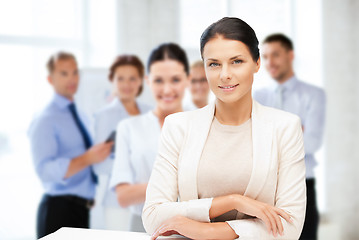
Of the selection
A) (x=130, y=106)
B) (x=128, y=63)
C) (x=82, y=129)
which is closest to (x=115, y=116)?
(x=130, y=106)

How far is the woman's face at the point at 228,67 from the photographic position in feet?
4.52

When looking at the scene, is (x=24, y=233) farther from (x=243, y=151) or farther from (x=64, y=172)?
(x=243, y=151)

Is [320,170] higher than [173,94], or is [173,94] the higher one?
[173,94]

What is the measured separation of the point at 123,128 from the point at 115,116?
75cm

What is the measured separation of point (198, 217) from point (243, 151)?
0.26 metres

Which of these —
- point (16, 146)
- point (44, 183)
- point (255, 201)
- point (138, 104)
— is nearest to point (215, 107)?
point (255, 201)

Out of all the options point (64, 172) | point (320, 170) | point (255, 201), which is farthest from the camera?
point (320, 170)

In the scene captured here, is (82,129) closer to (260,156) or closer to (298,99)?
(298,99)

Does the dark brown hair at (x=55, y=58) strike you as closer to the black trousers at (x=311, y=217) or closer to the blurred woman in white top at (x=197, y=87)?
the blurred woman in white top at (x=197, y=87)

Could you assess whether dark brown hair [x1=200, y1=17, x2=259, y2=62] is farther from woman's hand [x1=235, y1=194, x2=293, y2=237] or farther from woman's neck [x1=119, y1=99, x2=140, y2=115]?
woman's neck [x1=119, y1=99, x2=140, y2=115]

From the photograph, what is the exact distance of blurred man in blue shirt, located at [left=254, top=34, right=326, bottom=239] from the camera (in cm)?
380

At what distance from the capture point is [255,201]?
133cm

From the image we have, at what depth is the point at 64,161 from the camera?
11.4 feet

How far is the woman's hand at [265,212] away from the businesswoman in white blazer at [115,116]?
91.3 inches
